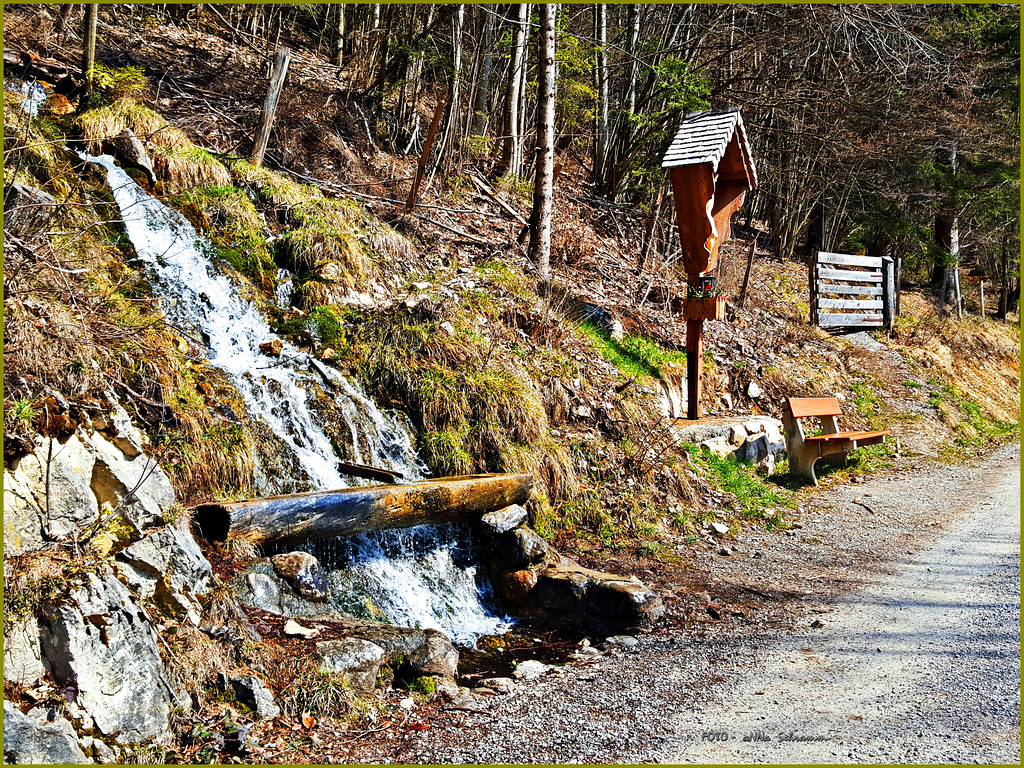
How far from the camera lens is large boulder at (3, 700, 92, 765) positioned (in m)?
3.03

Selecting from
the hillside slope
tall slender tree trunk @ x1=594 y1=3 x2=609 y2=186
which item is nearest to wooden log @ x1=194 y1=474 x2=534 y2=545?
the hillside slope

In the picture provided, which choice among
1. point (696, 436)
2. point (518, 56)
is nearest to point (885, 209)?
point (518, 56)

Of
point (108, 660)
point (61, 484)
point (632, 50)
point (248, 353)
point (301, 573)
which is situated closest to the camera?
point (108, 660)

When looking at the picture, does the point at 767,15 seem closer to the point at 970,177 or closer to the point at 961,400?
the point at 970,177

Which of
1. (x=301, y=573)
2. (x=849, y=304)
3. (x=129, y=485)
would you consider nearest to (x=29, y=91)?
(x=129, y=485)

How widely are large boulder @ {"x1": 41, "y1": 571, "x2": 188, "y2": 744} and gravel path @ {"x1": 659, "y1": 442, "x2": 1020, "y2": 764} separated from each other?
2595mm

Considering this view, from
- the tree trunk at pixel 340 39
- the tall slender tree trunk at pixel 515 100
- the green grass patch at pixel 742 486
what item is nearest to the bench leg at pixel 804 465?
the green grass patch at pixel 742 486

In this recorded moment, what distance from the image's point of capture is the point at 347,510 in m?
5.44

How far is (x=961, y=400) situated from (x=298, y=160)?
12536mm

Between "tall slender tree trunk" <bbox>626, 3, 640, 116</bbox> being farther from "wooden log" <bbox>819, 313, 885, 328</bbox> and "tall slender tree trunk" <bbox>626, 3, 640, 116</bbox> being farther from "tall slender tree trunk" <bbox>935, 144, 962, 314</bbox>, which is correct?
"tall slender tree trunk" <bbox>935, 144, 962, 314</bbox>

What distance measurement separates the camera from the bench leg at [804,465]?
9.70 metres

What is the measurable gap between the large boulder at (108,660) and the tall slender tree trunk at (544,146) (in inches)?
297

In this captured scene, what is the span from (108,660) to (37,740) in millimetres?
487

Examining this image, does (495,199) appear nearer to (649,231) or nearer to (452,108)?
(452,108)
